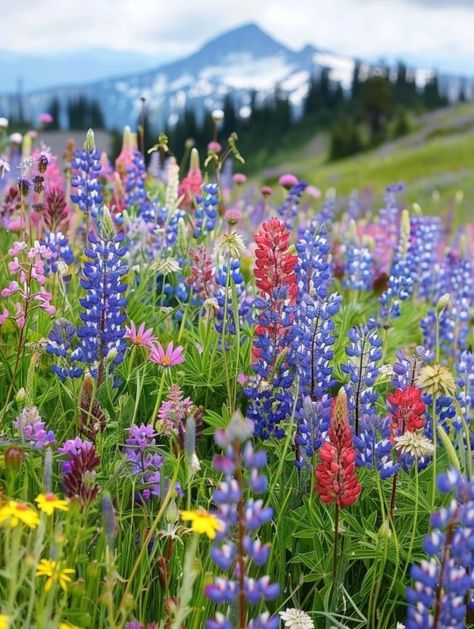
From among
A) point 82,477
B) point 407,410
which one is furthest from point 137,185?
point 82,477

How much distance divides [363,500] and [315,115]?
119 m

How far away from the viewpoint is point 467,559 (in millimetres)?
1936

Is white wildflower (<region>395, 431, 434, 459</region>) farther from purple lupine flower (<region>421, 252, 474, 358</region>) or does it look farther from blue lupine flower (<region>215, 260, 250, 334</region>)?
purple lupine flower (<region>421, 252, 474, 358</region>)

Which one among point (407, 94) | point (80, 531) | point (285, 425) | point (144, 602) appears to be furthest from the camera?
point (407, 94)

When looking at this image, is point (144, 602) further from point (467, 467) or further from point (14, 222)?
point (14, 222)

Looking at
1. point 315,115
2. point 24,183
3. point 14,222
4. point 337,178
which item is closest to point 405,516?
point 24,183

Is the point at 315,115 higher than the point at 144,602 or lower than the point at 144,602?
lower

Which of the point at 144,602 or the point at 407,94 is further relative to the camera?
the point at 407,94

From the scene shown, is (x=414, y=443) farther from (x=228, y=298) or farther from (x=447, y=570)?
(x=228, y=298)

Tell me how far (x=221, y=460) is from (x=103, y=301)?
1561 mm

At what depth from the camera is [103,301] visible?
3.10 meters

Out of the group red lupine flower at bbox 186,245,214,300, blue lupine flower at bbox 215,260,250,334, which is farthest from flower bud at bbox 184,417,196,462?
red lupine flower at bbox 186,245,214,300

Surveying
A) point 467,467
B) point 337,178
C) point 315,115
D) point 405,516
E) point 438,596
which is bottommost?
point 315,115

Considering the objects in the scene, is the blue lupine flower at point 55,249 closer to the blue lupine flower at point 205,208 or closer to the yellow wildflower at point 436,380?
the blue lupine flower at point 205,208
